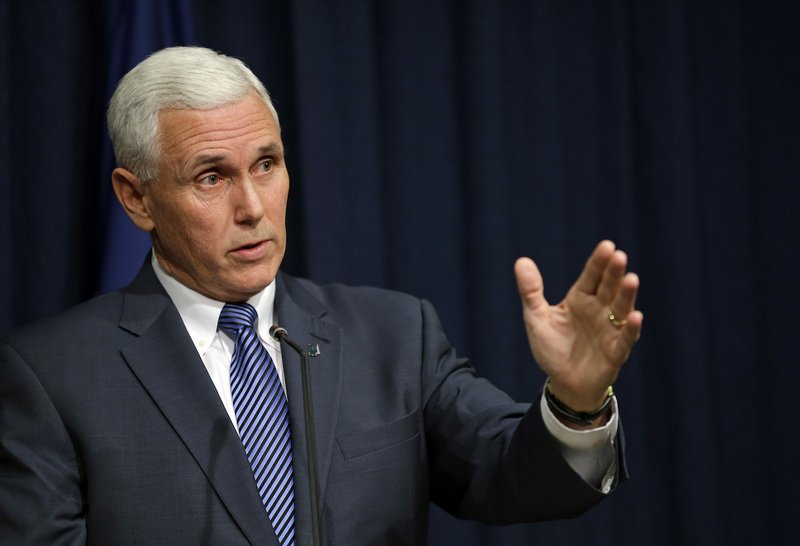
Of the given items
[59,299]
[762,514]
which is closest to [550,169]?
[762,514]

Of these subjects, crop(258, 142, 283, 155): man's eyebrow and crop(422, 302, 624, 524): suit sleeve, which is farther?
crop(258, 142, 283, 155): man's eyebrow

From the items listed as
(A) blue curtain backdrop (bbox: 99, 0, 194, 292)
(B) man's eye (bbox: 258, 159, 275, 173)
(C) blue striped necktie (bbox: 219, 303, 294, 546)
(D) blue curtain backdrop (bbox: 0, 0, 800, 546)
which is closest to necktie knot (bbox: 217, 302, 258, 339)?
(C) blue striped necktie (bbox: 219, 303, 294, 546)

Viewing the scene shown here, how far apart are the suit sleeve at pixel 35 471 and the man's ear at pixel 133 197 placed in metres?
0.39

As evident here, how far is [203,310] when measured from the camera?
2.02 m

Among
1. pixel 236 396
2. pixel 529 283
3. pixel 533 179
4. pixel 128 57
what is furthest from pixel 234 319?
pixel 533 179

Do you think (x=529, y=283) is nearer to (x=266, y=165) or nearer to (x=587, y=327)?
(x=587, y=327)

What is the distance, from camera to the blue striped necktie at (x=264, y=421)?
6.08 feet

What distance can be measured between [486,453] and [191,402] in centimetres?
56

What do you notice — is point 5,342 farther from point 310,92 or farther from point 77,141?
point 310,92

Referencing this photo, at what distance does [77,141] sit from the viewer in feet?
8.73

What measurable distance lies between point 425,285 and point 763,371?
1117 mm

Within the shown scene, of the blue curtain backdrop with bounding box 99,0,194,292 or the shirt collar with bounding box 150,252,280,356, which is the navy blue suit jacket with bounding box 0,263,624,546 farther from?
the blue curtain backdrop with bounding box 99,0,194,292

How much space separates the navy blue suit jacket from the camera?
1.79 metres

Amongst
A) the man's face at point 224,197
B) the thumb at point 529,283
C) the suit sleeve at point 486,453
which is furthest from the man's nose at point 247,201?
the thumb at point 529,283
